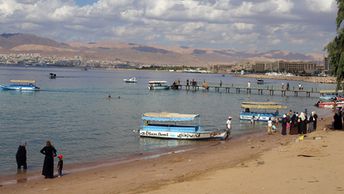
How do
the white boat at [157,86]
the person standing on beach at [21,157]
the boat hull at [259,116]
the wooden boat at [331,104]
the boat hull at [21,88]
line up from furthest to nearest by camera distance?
1. the white boat at [157,86]
2. the boat hull at [21,88]
3. the wooden boat at [331,104]
4. the boat hull at [259,116]
5. the person standing on beach at [21,157]

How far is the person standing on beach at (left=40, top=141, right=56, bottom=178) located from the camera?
65.2ft

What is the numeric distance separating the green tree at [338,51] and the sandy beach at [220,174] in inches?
166

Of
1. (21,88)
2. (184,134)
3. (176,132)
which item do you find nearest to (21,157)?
(176,132)

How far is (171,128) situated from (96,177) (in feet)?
45.6

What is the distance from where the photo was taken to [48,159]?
20234 millimetres

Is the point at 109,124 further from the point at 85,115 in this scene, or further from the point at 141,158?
the point at 141,158

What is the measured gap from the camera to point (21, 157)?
2255 centimetres

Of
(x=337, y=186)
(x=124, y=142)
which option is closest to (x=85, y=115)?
(x=124, y=142)

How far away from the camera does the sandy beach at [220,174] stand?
1472cm

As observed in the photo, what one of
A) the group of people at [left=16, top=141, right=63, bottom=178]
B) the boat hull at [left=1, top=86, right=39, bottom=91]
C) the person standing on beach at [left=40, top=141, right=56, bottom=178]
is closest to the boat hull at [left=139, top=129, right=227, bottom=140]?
the group of people at [left=16, top=141, right=63, bottom=178]

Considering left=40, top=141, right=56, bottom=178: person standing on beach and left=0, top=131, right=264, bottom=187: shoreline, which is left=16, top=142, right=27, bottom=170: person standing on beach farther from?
left=40, top=141, right=56, bottom=178: person standing on beach

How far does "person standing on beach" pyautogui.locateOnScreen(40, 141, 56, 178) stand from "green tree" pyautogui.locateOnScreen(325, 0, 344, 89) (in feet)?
57.6

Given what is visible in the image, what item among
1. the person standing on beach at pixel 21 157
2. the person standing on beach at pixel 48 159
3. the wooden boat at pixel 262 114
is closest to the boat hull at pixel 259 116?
the wooden boat at pixel 262 114

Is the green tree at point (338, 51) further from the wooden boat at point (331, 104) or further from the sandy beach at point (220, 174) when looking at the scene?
the wooden boat at point (331, 104)
